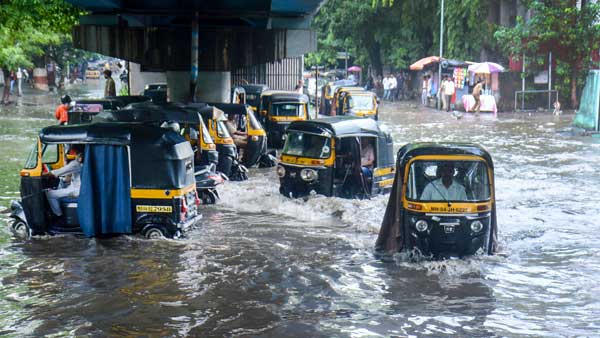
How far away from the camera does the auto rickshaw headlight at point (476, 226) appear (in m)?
12.5

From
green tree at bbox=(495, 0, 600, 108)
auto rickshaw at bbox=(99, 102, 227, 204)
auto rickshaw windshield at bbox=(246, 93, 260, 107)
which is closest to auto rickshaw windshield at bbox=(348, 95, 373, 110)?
auto rickshaw windshield at bbox=(246, 93, 260, 107)

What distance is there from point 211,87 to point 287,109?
3642 mm

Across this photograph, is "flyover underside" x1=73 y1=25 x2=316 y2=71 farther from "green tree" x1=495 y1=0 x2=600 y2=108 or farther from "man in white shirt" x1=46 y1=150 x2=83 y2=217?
"green tree" x1=495 y1=0 x2=600 y2=108

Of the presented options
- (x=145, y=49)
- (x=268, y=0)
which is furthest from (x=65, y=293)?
(x=145, y=49)

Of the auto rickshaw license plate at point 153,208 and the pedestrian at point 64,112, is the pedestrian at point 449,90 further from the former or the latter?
the auto rickshaw license plate at point 153,208

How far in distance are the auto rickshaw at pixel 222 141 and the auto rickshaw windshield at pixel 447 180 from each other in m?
8.18

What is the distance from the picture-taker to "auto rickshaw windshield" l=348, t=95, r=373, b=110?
1288 inches

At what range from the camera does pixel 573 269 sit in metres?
13.1

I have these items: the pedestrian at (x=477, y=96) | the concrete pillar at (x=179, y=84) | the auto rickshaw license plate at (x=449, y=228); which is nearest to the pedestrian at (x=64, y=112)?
the concrete pillar at (x=179, y=84)

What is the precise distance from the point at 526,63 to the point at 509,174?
20333mm

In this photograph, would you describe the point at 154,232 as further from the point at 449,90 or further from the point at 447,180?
the point at 449,90

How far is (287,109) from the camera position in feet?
92.0

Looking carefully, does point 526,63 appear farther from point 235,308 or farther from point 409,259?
point 235,308

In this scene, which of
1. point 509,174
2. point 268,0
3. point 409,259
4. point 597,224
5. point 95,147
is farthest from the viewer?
point 509,174
